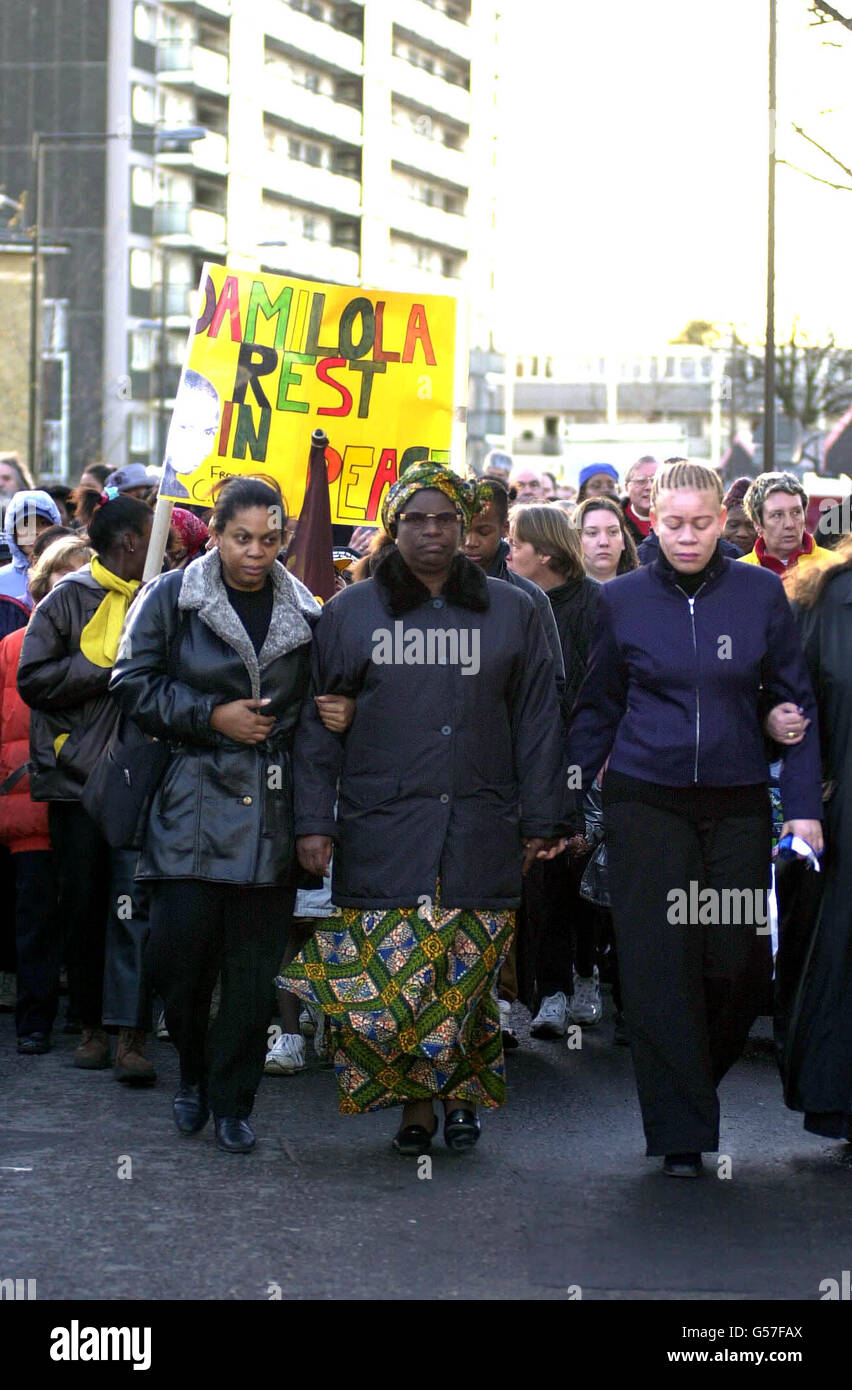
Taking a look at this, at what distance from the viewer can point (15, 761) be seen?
8844 millimetres

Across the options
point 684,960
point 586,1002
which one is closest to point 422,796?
point 684,960

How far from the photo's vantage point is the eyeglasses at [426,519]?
6734 mm

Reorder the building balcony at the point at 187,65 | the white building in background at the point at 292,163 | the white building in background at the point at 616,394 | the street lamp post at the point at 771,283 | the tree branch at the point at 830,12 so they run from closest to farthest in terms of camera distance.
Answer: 1. the tree branch at the point at 830,12
2. the street lamp post at the point at 771,283
3. the white building in background at the point at 292,163
4. the building balcony at the point at 187,65
5. the white building in background at the point at 616,394

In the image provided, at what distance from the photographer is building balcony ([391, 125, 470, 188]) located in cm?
8759

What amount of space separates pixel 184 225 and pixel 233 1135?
65.5 meters

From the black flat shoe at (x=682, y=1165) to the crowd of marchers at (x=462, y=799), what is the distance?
0.4 inches

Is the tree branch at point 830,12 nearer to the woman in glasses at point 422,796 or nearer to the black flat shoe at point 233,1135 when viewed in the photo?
the woman in glasses at point 422,796

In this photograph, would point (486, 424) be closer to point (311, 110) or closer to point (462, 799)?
point (311, 110)

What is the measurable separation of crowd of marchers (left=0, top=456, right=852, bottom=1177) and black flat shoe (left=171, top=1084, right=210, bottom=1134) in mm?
13

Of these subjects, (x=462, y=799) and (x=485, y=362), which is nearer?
(x=462, y=799)

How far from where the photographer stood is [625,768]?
6699 mm

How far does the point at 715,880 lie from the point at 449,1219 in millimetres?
1300

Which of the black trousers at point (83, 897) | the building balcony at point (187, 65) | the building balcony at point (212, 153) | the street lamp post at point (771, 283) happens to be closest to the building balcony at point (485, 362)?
the building balcony at point (212, 153)

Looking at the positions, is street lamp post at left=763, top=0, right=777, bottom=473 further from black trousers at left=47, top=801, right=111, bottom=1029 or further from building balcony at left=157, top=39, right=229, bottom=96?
building balcony at left=157, top=39, right=229, bottom=96
